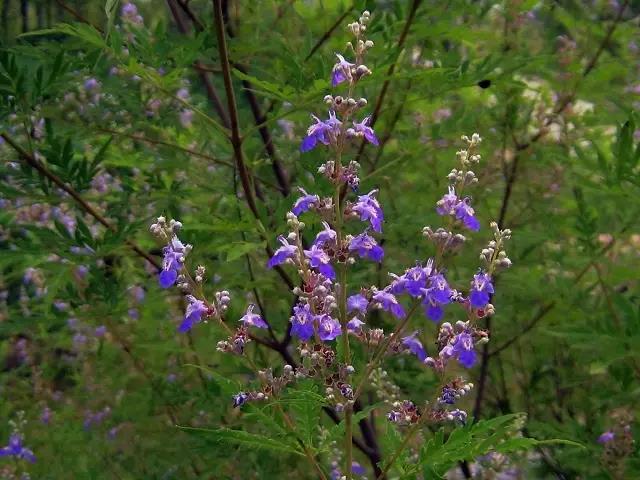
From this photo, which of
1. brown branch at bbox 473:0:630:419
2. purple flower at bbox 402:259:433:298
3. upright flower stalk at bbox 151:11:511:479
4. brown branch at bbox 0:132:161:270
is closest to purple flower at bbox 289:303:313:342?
upright flower stalk at bbox 151:11:511:479

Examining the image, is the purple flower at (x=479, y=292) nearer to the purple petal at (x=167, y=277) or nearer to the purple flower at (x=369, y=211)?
the purple flower at (x=369, y=211)

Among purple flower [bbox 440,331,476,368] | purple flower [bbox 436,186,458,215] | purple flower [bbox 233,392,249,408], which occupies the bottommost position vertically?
purple flower [bbox 233,392,249,408]

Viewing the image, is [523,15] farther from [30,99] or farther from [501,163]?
[30,99]

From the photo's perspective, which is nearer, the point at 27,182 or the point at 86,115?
the point at 27,182

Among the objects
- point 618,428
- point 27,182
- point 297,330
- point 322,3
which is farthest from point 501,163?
point 297,330

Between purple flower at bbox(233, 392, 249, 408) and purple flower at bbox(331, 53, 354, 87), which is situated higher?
purple flower at bbox(331, 53, 354, 87)

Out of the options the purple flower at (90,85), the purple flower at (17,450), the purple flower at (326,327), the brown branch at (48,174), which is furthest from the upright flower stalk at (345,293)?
the purple flower at (17,450)

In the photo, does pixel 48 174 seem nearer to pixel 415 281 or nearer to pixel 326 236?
pixel 326 236

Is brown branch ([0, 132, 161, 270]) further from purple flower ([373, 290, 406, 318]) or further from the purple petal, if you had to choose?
purple flower ([373, 290, 406, 318])
